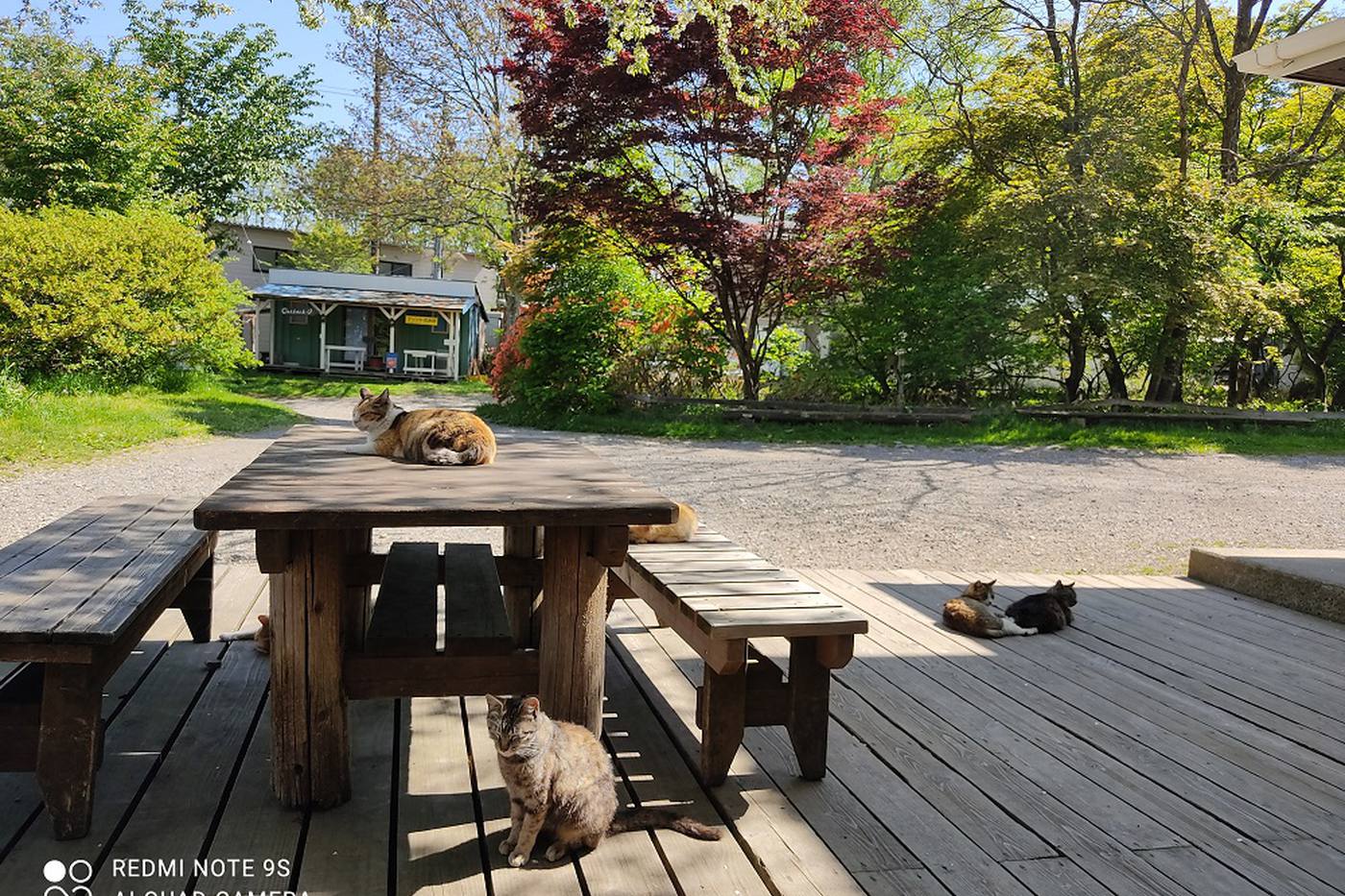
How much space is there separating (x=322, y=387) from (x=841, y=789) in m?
18.7

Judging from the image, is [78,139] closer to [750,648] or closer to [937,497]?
[937,497]

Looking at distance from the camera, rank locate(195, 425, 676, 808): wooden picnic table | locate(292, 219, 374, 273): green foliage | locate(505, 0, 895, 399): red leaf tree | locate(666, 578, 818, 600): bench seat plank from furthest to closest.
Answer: locate(292, 219, 374, 273): green foliage, locate(505, 0, 895, 399): red leaf tree, locate(666, 578, 818, 600): bench seat plank, locate(195, 425, 676, 808): wooden picnic table

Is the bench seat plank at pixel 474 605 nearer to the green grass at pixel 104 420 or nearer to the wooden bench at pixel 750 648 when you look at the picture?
the wooden bench at pixel 750 648

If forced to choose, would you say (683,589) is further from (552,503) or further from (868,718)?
(868,718)

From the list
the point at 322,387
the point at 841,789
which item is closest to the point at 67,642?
the point at 841,789

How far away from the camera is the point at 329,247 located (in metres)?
30.8

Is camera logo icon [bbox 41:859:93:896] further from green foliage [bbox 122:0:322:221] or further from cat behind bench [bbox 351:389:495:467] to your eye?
green foliage [bbox 122:0:322:221]

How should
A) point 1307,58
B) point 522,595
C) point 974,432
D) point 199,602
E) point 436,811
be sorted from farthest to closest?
point 974,432 → point 1307,58 → point 522,595 → point 199,602 → point 436,811

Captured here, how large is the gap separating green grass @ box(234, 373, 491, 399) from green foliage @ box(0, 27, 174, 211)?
4066mm

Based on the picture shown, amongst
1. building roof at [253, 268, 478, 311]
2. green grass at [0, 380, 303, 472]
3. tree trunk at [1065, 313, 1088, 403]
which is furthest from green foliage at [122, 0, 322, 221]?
tree trunk at [1065, 313, 1088, 403]

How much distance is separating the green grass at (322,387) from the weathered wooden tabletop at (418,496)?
1524cm

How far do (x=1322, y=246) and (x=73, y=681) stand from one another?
18.4m

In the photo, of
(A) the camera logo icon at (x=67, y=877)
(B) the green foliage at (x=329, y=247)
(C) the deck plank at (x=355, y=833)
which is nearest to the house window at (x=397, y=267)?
(B) the green foliage at (x=329, y=247)

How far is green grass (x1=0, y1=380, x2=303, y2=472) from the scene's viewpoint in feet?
27.4
